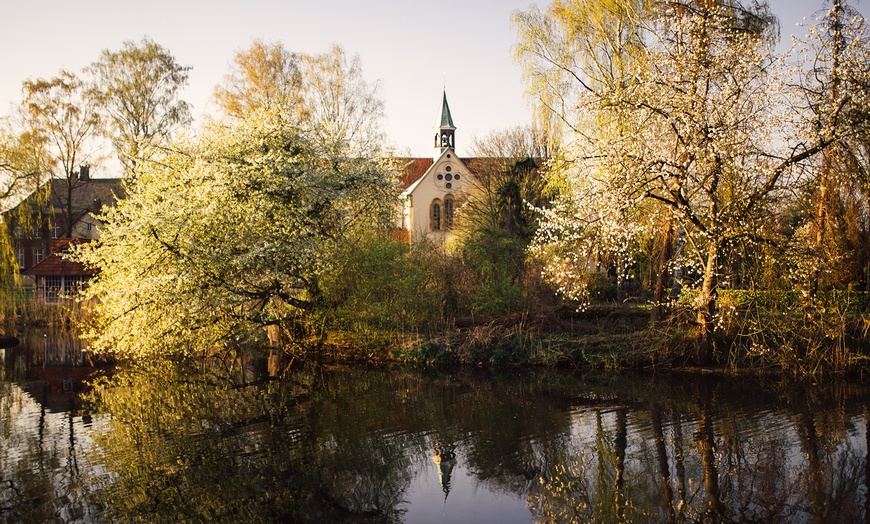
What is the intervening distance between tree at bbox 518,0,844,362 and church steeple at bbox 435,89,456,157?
153 feet

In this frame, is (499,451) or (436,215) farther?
(436,215)

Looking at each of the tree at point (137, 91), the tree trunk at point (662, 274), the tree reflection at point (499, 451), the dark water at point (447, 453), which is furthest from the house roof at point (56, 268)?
the tree trunk at point (662, 274)

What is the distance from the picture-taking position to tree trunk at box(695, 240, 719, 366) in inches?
650

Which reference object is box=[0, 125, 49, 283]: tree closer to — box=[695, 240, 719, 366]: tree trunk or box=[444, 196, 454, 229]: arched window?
box=[695, 240, 719, 366]: tree trunk

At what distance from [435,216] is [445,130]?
9324 millimetres

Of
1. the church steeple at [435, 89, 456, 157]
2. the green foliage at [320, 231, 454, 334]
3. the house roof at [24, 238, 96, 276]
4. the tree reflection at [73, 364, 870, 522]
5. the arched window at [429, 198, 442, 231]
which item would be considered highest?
the church steeple at [435, 89, 456, 157]

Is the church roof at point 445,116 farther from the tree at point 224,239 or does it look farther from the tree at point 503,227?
the tree at point 224,239

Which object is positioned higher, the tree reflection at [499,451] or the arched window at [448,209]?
the arched window at [448,209]

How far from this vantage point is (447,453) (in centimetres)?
1116

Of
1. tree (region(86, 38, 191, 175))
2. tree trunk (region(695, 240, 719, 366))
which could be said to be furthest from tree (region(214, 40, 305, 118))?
tree trunk (region(695, 240, 719, 366))

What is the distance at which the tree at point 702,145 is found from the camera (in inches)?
618

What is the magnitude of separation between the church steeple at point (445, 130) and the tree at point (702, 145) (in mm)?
46769

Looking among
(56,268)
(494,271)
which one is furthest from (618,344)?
(56,268)

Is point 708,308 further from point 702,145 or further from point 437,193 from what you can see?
point 437,193
